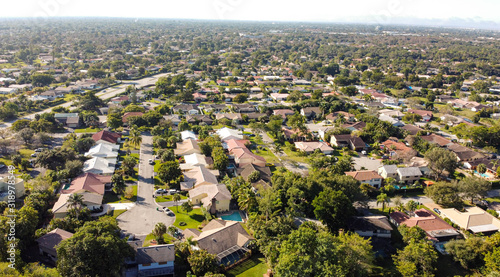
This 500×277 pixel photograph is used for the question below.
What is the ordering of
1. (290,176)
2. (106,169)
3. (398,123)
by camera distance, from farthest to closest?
(398,123), (106,169), (290,176)

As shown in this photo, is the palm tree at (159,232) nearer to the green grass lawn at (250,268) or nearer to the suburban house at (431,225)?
the green grass lawn at (250,268)

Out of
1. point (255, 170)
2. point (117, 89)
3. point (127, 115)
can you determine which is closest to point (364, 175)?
point (255, 170)

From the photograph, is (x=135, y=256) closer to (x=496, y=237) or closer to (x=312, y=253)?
(x=312, y=253)

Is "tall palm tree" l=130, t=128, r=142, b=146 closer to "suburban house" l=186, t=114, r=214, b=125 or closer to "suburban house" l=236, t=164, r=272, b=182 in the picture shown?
"suburban house" l=186, t=114, r=214, b=125

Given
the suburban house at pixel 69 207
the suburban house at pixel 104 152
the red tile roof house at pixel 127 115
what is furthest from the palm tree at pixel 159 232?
the red tile roof house at pixel 127 115

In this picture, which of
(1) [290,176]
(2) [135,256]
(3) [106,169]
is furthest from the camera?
(3) [106,169]

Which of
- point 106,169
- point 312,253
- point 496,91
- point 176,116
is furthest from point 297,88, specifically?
point 312,253

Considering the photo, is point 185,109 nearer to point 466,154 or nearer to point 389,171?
point 389,171

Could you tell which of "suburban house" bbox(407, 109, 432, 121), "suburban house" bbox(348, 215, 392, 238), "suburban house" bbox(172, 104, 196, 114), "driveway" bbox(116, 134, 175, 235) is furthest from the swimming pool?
"suburban house" bbox(407, 109, 432, 121)
